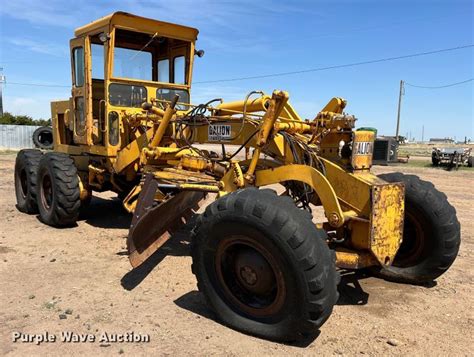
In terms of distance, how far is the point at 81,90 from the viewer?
755 cm

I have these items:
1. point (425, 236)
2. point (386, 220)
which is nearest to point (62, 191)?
point (386, 220)

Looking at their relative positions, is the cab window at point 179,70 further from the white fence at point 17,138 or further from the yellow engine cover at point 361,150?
the white fence at point 17,138

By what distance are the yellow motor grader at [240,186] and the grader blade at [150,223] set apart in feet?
0.05

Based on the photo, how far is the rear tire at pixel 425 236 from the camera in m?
4.82

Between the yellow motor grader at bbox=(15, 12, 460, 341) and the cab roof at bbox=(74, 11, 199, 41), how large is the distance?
0.02 meters

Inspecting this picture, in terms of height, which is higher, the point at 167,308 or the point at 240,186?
the point at 240,186

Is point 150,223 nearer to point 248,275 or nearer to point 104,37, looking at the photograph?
point 248,275

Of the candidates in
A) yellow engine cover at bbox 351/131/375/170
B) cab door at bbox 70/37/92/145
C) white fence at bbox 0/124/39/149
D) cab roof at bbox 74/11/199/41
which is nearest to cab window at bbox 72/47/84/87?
cab door at bbox 70/37/92/145

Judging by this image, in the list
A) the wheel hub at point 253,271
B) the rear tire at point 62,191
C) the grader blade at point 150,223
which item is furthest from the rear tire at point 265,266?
the rear tire at point 62,191

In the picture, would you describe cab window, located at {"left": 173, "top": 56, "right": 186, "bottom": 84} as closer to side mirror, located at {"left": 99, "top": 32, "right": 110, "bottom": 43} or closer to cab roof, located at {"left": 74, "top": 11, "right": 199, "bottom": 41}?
cab roof, located at {"left": 74, "top": 11, "right": 199, "bottom": 41}

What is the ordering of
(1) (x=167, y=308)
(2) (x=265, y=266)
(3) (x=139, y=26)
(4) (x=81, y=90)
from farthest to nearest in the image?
1. (4) (x=81, y=90)
2. (3) (x=139, y=26)
3. (1) (x=167, y=308)
4. (2) (x=265, y=266)

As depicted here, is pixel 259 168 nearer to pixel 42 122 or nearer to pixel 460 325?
pixel 460 325

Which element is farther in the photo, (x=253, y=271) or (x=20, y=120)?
(x=20, y=120)

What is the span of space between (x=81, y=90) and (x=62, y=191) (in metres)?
1.69
